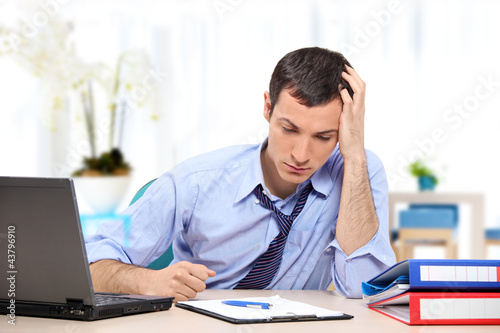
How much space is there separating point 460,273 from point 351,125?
21.2 inches

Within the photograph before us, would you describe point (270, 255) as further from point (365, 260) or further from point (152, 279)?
point (152, 279)

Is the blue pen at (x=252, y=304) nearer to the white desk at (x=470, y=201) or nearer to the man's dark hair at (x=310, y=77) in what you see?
the man's dark hair at (x=310, y=77)

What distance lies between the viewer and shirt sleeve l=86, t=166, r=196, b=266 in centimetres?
128

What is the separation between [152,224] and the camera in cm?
135

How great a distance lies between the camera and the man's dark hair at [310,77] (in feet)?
4.40

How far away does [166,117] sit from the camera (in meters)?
4.24

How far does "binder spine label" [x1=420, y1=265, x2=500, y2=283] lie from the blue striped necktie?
18.9 inches

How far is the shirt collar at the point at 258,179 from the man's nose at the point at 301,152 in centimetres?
13

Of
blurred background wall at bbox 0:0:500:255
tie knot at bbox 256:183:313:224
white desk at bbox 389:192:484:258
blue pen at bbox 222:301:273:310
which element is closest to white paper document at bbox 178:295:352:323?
blue pen at bbox 222:301:273:310

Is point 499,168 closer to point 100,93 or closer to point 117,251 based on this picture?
point 100,93

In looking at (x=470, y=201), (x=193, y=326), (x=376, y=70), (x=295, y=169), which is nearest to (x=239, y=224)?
(x=295, y=169)

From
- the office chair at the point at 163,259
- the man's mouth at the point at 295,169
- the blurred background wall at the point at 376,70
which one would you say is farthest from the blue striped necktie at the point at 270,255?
the blurred background wall at the point at 376,70

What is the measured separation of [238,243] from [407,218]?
2683mm

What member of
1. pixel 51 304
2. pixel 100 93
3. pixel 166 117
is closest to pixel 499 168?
pixel 166 117
